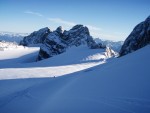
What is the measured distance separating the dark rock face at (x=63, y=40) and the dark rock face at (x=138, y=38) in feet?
96.2

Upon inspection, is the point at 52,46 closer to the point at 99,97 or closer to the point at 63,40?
the point at 63,40

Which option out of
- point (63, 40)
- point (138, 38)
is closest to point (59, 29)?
point (63, 40)

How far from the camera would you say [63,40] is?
64.0 metres

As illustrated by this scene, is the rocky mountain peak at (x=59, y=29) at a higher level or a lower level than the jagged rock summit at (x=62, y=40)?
higher

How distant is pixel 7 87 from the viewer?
13430 millimetres

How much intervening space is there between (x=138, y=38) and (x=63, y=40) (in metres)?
42.9

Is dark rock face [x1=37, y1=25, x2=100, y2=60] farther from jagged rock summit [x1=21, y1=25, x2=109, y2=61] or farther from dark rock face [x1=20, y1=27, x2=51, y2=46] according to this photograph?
dark rock face [x1=20, y1=27, x2=51, y2=46]

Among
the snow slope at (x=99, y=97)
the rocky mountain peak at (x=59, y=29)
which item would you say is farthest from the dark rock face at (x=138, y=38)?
the rocky mountain peak at (x=59, y=29)

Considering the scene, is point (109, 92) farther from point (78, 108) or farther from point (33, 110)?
point (33, 110)

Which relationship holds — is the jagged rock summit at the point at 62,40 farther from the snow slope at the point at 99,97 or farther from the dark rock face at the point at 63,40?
the snow slope at the point at 99,97

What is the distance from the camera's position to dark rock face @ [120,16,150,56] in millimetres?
21236

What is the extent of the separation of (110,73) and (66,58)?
75.2 ft

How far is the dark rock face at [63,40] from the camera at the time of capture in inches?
2161

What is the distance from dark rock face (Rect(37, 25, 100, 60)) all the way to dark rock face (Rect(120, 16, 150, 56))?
29.3 meters
